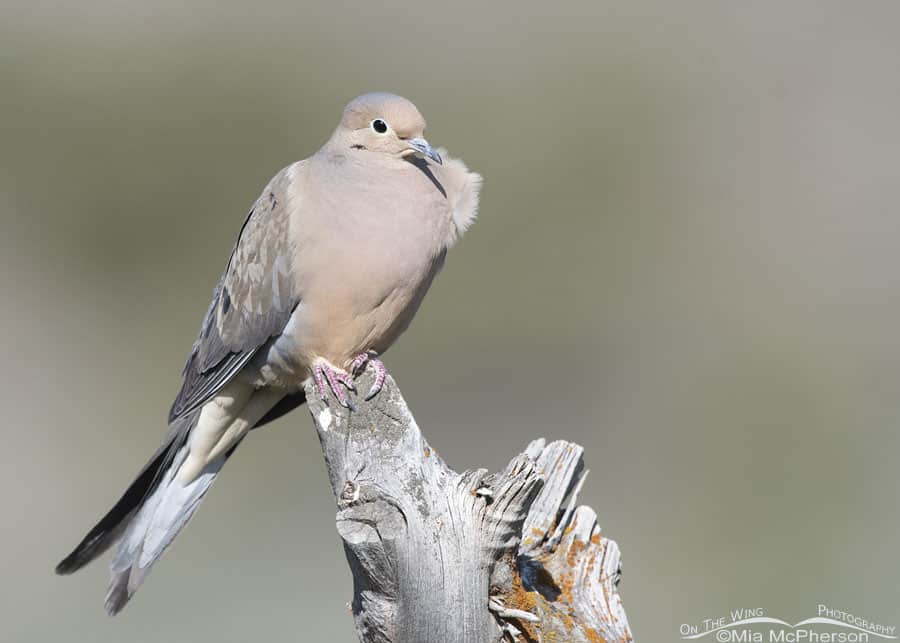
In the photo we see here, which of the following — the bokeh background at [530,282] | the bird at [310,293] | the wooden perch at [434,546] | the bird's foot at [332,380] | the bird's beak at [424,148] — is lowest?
the wooden perch at [434,546]

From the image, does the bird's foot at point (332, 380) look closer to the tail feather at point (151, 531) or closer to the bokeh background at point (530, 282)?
the tail feather at point (151, 531)

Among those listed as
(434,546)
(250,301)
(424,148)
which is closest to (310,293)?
(250,301)

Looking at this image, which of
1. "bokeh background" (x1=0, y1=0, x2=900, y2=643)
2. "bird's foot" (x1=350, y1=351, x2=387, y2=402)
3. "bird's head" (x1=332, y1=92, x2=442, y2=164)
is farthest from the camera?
"bokeh background" (x1=0, y1=0, x2=900, y2=643)

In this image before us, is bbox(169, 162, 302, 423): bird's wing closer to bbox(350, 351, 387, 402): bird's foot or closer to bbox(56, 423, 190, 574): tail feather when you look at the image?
bbox(56, 423, 190, 574): tail feather

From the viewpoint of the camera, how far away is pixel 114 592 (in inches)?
204

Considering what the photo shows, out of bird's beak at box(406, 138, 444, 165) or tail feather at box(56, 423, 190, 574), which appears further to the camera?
tail feather at box(56, 423, 190, 574)

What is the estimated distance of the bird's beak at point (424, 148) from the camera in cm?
479

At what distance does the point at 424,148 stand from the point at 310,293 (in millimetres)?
706

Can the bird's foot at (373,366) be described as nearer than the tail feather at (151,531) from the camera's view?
Yes

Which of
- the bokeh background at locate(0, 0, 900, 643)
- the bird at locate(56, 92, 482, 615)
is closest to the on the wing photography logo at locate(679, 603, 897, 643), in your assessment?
the bokeh background at locate(0, 0, 900, 643)

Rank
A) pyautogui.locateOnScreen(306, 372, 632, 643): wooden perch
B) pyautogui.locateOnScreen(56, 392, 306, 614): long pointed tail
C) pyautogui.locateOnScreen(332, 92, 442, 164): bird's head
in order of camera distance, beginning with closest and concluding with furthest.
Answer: pyautogui.locateOnScreen(306, 372, 632, 643): wooden perch
pyautogui.locateOnScreen(332, 92, 442, 164): bird's head
pyautogui.locateOnScreen(56, 392, 306, 614): long pointed tail

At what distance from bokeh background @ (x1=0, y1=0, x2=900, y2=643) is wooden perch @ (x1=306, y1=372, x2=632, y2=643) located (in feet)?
12.3

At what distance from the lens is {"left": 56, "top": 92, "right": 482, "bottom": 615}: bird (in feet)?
15.4

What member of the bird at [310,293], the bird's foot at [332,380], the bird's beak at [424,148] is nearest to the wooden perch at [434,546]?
the bird's foot at [332,380]
